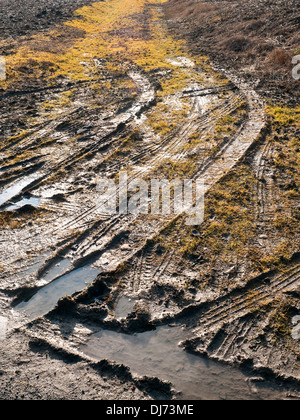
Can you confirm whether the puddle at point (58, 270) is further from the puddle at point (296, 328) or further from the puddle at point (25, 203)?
the puddle at point (296, 328)

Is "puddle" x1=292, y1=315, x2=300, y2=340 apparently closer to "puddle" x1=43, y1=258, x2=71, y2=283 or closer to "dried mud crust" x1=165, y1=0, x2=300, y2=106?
"puddle" x1=43, y1=258, x2=71, y2=283

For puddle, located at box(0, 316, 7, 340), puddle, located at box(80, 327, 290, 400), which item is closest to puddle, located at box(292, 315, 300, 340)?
puddle, located at box(80, 327, 290, 400)

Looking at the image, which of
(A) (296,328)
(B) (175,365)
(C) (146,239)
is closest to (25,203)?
(C) (146,239)

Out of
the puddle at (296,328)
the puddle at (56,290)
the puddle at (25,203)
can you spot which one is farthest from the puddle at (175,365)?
the puddle at (25,203)

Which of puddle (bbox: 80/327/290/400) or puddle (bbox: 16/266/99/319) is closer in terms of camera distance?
puddle (bbox: 80/327/290/400)

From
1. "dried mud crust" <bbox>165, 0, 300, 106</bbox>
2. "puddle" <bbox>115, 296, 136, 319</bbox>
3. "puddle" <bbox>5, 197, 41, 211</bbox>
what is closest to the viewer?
"puddle" <bbox>115, 296, 136, 319</bbox>

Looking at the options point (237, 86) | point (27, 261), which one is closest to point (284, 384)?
point (27, 261)

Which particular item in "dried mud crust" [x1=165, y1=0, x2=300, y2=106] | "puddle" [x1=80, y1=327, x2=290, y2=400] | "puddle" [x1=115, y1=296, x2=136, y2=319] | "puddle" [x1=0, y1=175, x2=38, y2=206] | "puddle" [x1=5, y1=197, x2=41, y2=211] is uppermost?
"dried mud crust" [x1=165, y1=0, x2=300, y2=106]
